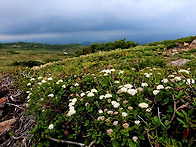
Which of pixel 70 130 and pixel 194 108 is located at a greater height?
pixel 194 108

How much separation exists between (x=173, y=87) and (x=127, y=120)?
1.36m

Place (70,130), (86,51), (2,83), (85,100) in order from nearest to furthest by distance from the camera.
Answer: (70,130) → (85,100) → (2,83) → (86,51)

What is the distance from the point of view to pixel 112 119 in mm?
3037

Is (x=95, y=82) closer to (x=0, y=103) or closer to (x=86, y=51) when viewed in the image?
(x=0, y=103)

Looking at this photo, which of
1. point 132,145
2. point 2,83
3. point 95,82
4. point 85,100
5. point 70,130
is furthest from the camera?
point 2,83

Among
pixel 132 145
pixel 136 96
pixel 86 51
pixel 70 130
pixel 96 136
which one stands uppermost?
pixel 136 96

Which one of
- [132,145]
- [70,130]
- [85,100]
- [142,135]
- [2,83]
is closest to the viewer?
[132,145]

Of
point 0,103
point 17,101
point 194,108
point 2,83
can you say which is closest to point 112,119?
point 194,108

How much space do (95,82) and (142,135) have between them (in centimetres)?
266

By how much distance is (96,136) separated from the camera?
304 cm

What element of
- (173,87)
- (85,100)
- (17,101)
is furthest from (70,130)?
(17,101)

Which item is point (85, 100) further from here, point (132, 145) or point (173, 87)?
point (173, 87)

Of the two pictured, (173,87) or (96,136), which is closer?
(96,136)

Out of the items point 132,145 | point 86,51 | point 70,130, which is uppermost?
point 132,145
